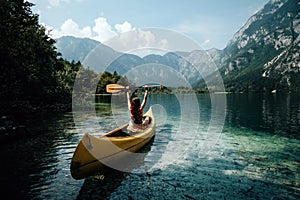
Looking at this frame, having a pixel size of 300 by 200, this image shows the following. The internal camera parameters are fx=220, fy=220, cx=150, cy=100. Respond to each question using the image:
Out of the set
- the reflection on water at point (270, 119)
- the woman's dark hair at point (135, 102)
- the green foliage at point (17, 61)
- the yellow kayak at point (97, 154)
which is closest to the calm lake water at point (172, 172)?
the yellow kayak at point (97, 154)

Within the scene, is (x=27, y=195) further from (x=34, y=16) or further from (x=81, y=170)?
(x=34, y=16)

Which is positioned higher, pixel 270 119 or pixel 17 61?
pixel 17 61

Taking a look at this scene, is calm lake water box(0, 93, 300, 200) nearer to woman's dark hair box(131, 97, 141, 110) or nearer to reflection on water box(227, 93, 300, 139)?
woman's dark hair box(131, 97, 141, 110)

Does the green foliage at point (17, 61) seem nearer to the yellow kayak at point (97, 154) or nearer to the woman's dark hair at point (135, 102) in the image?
the woman's dark hair at point (135, 102)

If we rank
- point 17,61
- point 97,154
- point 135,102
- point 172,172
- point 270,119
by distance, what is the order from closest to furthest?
1. point 97,154
2. point 172,172
3. point 135,102
4. point 17,61
5. point 270,119

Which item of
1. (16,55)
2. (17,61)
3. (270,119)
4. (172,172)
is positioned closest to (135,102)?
(172,172)

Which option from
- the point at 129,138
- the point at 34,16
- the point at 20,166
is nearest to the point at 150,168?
the point at 129,138

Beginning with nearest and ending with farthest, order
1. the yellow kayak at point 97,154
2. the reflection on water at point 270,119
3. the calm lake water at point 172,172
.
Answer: the calm lake water at point 172,172 < the yellow kayak at point 97,154 < the reflection on water at point 270,119

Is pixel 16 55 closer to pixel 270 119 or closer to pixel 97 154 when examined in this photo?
pixel 97 154

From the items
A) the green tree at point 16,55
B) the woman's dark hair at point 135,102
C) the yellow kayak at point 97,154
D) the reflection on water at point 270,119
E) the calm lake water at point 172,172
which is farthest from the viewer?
the reflection on water at point 270,119

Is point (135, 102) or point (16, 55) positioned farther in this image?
point (16, 55)

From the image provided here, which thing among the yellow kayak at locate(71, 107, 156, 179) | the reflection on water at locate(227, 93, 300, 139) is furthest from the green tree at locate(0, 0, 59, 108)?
the reflection on water at locate(227, 93, 300, 139)

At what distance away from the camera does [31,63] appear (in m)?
28.2

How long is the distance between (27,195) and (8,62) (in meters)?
18.8
